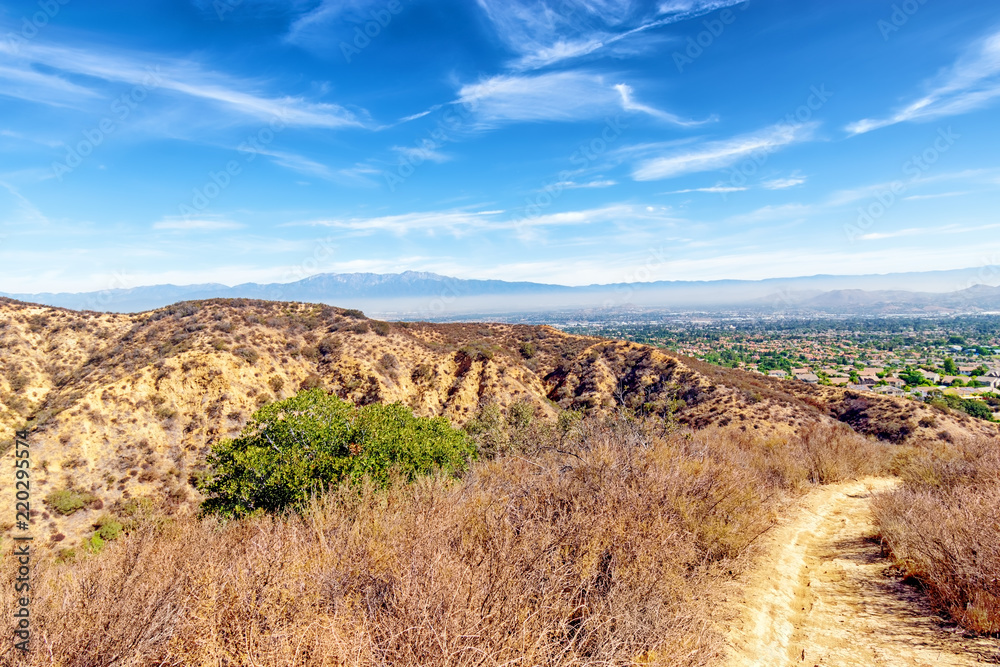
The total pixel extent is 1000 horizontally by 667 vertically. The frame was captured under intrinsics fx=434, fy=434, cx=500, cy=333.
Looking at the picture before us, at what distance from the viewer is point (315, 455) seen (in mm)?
12391

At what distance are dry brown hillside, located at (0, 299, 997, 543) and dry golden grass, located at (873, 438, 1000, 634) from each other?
10.6 meters

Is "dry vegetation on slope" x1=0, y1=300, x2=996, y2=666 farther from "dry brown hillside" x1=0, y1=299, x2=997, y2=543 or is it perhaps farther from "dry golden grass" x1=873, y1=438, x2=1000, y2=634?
"dry brown hillside" x1=0, y1=299, x2=997, y2=543

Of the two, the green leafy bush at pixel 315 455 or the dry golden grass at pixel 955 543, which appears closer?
the dry golden grass at pixel 955 543

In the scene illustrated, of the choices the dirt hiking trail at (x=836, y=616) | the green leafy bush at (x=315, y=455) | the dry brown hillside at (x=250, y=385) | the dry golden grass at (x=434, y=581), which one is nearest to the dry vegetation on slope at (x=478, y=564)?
the dry golden grass at (x=434, y=581)

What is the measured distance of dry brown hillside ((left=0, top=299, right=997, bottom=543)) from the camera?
76.5 feet

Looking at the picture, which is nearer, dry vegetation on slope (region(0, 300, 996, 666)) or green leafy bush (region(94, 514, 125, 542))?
dry vegetation on slope (region(0, 300, 996, 666))

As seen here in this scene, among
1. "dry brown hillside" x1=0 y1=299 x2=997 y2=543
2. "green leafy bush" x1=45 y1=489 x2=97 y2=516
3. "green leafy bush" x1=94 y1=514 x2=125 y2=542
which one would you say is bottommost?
"green leafy bush" x1=94 y1=514 x2=125 y2=542

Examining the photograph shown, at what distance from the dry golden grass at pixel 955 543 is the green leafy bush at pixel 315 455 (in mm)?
9491

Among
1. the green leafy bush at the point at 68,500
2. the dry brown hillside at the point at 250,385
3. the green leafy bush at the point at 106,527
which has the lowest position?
the green leafy bush at the point at 106,527

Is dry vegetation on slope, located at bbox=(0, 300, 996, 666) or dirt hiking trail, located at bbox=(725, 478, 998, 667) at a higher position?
dry vegetation on slope, located at bbox=(0, 300, 996, 666)

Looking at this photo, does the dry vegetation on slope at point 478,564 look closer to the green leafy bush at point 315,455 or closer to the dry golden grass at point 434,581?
the dry golden grass at point 434,581

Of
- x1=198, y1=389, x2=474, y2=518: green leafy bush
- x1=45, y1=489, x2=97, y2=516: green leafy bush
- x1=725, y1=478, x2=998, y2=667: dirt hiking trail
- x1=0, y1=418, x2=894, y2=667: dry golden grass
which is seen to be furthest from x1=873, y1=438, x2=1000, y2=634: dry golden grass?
x1=45, y1=489, x2=97, y2=516: green leafy bush

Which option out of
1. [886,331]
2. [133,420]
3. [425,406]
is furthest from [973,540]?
[886,331]

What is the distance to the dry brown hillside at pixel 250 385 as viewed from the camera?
2333 cm
